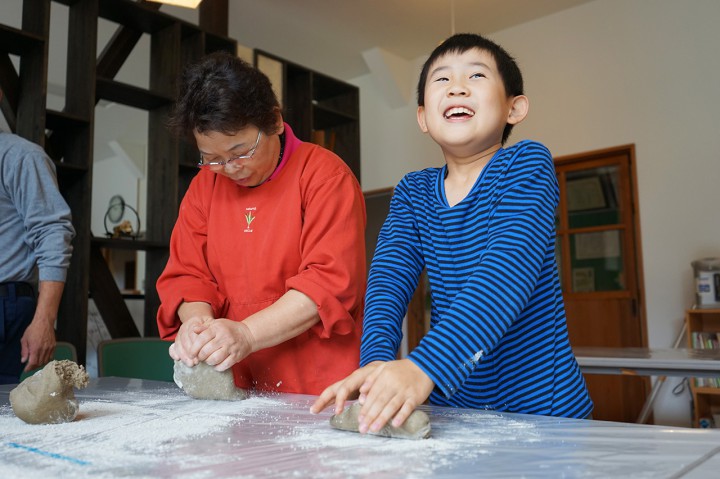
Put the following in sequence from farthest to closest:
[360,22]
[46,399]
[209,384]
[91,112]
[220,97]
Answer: [360,22] → [91,112] → [220,97] → [209,384] → [46,399]

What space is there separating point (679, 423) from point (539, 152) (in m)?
3.88

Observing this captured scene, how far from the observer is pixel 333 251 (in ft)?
3.97

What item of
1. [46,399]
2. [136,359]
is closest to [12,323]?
[136,359]

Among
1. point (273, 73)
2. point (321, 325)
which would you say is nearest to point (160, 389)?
point (321, 325)

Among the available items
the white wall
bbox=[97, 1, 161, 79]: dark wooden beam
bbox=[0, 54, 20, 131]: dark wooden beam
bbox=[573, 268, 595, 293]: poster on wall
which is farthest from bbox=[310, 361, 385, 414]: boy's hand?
bbox=[573, 268, 595, 293]: poster on wall

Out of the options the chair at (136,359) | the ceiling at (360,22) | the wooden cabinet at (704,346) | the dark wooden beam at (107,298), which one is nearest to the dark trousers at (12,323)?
the chair at (136,359)

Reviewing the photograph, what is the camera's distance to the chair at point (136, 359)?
7.39 ft

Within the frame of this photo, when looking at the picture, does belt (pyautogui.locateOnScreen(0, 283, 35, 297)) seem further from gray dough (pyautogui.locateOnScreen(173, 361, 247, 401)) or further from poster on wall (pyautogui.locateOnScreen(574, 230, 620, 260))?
poster on wall (pyautogui.locateOnScreen(574, 230, 620, 260))

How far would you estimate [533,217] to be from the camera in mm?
929

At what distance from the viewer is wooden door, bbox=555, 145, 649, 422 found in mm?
4453

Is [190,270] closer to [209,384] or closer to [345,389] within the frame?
[209,384]

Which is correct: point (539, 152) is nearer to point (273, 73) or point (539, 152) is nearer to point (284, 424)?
point (284, 424)

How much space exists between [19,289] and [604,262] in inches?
155

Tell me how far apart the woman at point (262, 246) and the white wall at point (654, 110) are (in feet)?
11.7
